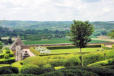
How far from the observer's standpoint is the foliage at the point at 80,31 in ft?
51.0

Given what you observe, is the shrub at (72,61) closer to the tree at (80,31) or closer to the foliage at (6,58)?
the tree at (80,31)

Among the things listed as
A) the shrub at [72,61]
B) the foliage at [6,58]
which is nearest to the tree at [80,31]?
the shrub at [72,61]

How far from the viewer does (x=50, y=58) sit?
14898 mm

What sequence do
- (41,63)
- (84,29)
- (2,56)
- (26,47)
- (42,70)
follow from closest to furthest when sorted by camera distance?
(42,70) < (41,63) < (84,29) < (2,56) < (26,47)

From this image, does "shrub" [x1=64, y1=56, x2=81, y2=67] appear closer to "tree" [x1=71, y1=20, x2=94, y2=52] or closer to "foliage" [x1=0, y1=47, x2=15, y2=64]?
"tree" [x1=71, y1=20, x2=94, y2=52]

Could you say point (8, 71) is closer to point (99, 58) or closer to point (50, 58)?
point (50, 58)

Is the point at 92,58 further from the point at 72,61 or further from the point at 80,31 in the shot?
the point at 80,31

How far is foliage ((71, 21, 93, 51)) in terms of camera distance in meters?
15.5

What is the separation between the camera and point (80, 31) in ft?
51.2

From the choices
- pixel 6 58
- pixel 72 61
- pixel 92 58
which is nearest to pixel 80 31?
pixel 92 58

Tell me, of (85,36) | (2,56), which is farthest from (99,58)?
(2,56)

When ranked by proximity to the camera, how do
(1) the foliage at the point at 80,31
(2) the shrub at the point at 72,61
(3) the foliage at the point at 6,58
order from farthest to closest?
(3) the foliage at the point at 6,58, (1) the foliage at the point at 80,31, (2) the shrub at the point at 72,61

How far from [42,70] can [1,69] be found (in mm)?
1769

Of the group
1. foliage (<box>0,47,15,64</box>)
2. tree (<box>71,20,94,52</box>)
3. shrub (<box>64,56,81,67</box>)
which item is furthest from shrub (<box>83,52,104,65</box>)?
foliage (<box>0,47,15,64</box>)
